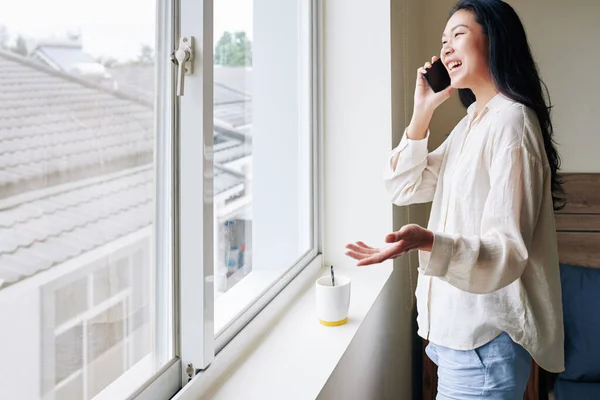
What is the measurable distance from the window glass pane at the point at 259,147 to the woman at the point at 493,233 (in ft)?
1.33

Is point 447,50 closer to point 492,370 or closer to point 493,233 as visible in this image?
point 493,233

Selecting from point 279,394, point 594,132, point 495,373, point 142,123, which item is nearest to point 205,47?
point 142,123

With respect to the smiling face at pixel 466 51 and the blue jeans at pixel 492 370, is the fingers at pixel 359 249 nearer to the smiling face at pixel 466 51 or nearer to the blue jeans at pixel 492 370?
the blue jeans at pixel 492 370

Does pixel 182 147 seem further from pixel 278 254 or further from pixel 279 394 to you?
pixel 278 254

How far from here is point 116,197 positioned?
29.6 inches

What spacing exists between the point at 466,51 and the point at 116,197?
72 cm

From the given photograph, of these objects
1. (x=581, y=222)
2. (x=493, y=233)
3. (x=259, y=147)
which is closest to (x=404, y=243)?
(x=493, y=233)

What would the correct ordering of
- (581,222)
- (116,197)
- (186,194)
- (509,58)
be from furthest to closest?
(581,222) < (509,58) < (186,194) < (116,197)

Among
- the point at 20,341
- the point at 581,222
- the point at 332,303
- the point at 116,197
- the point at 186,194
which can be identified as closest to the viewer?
the point at 20,341

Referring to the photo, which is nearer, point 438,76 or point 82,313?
point 82,313

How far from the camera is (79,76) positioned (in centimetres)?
67

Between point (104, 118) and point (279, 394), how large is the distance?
52 centimetres

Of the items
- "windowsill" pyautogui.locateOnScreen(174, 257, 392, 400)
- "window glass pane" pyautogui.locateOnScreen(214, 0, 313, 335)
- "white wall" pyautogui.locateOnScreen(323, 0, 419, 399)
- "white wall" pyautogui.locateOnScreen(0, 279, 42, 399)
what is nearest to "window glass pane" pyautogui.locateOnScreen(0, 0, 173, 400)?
"white wall" pyautogui.locateOnScreen(0, 279, 42, 399)

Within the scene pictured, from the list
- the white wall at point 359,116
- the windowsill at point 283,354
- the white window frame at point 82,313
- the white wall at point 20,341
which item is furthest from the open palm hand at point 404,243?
the white wall at point 359,116
